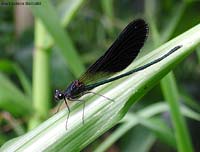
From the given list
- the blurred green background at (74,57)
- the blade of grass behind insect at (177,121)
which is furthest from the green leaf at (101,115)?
the blurred green background at (74,57)

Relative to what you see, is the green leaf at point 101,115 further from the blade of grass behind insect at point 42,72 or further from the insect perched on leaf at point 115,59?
the blade of grass behind insect at point 42,72

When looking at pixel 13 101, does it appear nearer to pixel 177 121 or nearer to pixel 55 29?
pixel 55 29

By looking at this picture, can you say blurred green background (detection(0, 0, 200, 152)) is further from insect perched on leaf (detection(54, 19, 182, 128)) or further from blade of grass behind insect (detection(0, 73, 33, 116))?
insect perched on leaf (detection(54, 19, 182, 128))

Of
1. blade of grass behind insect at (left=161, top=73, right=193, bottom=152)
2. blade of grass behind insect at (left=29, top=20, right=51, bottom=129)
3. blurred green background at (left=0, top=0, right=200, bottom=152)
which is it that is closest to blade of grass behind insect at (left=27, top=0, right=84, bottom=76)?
blurred green background at (left=0, top=0, right=200, bottom=152)

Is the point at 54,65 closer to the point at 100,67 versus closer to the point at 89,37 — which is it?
the point at 89,37

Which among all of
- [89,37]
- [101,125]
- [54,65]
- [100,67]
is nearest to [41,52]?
[100,67]

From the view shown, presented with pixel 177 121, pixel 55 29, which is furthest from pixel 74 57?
pixel 177 121
